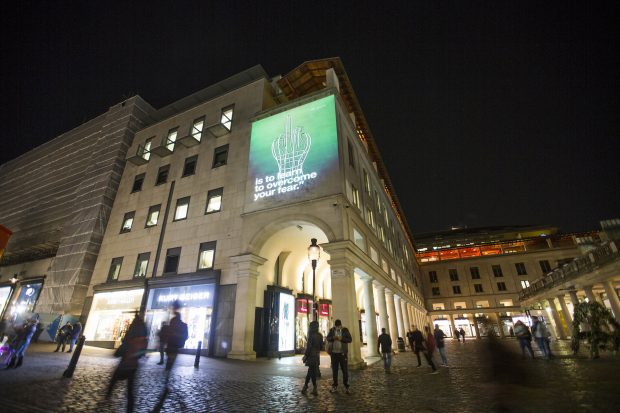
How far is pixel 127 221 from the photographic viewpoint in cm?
2527

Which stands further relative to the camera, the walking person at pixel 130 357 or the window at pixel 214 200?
the window at pixel 214 200

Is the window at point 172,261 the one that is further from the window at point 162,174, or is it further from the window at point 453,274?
the window at point 453,274

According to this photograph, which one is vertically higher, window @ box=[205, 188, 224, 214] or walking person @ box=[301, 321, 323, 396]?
window @ box=[205, 188, 224, 214]

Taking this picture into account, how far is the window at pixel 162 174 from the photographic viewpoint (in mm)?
25141

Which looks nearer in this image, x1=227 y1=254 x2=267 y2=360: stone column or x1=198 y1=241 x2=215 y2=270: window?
x1=227 y1=254 x2=267 y2=360: stone column

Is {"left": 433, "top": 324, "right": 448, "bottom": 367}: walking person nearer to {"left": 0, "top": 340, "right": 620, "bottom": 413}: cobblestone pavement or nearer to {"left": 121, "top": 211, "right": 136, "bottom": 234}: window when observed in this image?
{"left": 0, "top": 340, "right": 620, "bottom": 413}: cobblestone pavement

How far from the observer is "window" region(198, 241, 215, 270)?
18747 millimetres

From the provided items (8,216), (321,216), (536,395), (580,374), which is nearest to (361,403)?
(536,395)

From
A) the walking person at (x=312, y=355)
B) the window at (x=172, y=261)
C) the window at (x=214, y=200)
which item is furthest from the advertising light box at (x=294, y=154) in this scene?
the walking person at (x=312, y=355)

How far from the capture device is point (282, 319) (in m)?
18.0

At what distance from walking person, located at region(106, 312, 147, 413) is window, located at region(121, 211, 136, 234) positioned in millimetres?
21749

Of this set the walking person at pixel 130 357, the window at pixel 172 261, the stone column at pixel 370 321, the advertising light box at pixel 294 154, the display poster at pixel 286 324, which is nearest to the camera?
the walking person at pixel 130 357

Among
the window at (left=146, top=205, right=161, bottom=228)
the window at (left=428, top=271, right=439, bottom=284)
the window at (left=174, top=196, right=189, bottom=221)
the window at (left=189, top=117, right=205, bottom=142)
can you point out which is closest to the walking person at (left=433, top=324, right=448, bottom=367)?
the window at (left=174, top=196, right=189, bottom=221)

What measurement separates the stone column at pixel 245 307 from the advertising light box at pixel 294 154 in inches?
140
